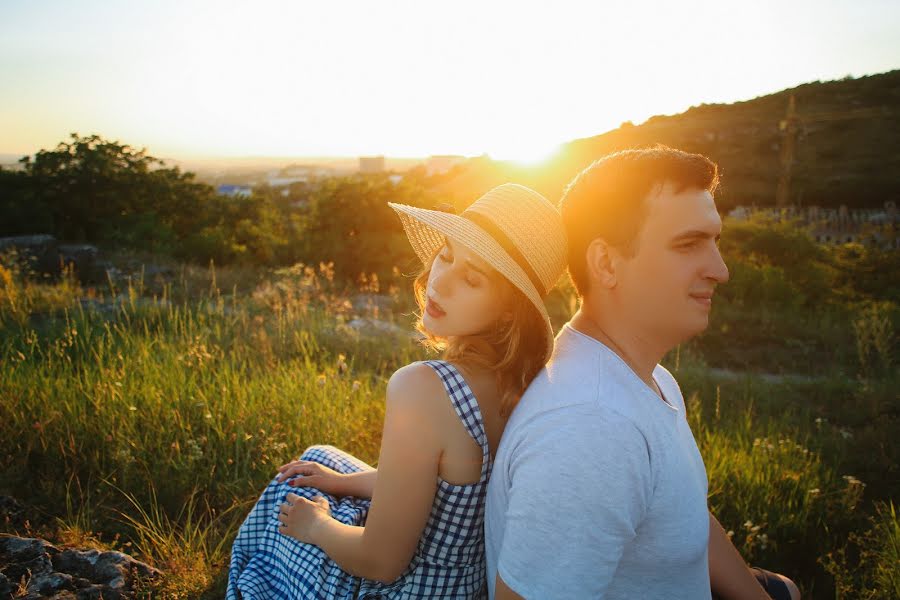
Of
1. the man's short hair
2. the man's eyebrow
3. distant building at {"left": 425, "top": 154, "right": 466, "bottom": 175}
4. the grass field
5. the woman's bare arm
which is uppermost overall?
distant building at {"left": 425, "top": 154, "right": 466, "bottom": 175}

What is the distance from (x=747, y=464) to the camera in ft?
11.1

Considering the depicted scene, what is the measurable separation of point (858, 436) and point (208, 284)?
33.7 ft

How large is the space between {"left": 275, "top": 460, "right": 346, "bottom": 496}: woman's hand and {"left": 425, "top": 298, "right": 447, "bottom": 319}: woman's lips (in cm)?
83

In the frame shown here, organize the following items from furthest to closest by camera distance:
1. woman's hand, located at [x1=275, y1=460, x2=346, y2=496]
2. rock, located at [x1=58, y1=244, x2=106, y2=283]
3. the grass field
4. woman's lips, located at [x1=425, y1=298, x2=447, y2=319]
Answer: rock, located at [x1=58, y1=244, x2=106, y2=283] → the grass field → woman's hand, located at [x1=275, y1=460, x2=346, y2=496] → woman's lips, located at [x1=425, y1=298, x2=447, y2=319]

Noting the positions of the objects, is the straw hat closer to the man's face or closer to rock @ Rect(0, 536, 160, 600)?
the man's face

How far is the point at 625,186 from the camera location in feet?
5.06

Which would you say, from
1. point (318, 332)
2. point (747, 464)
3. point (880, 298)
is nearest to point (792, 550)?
point (747, 464)

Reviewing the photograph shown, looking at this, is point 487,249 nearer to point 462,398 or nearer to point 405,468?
point 462,398

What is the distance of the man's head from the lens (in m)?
1.51

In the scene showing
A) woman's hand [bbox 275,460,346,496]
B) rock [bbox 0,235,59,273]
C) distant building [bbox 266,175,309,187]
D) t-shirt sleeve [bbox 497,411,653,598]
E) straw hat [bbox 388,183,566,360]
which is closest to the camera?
t-shirt sleeve [bbox 497,411,653,598]

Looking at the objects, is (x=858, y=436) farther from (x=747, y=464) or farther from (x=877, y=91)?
(x=877, y=91)

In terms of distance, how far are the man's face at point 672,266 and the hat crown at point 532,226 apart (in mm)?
224

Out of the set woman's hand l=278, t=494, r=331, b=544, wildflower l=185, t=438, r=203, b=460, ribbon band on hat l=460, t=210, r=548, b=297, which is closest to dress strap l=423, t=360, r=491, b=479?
ribbon band on hat l=460, t=210, r=548, b=297

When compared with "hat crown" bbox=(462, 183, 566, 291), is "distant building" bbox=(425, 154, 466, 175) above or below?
above
